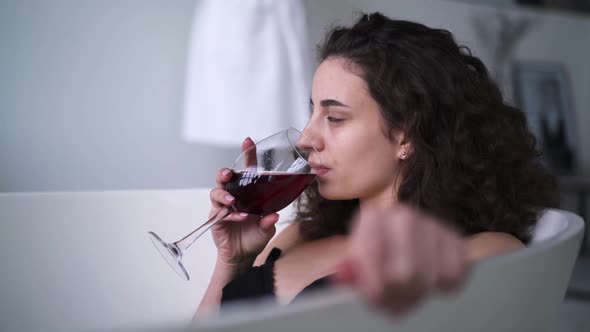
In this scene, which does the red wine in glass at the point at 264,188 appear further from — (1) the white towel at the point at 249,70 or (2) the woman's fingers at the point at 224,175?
(1) the white towel at the point at 249,70

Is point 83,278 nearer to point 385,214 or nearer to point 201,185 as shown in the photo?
point 201,185

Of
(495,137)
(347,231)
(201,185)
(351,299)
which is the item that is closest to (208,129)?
(201,185)

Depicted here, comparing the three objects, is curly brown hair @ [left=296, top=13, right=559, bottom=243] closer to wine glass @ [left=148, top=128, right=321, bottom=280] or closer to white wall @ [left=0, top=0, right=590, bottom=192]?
wine glass @ [left=148, top=128, right=321, bottom=280]

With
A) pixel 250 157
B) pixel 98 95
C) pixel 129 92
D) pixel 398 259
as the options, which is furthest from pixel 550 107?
pixel 398 259

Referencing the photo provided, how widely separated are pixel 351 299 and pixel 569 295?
2.33 m

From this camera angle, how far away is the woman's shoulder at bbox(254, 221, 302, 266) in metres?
1.34

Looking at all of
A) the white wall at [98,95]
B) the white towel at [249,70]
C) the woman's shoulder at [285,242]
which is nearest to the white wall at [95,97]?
the white wall at [98,95]

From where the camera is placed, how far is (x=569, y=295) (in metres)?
2.45

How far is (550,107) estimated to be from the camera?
10.5ft

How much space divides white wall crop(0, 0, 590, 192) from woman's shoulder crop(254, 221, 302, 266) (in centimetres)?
82

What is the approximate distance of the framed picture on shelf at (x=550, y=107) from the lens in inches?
122

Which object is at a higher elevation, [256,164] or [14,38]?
[14,38]

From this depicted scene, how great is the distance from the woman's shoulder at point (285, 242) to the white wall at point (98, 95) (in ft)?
2.69

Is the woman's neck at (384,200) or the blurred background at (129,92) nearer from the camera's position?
the woman's neck at (384,200)
